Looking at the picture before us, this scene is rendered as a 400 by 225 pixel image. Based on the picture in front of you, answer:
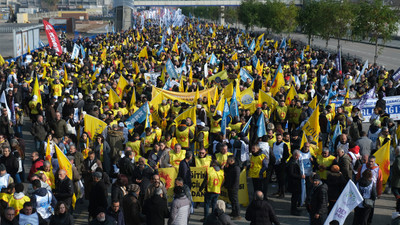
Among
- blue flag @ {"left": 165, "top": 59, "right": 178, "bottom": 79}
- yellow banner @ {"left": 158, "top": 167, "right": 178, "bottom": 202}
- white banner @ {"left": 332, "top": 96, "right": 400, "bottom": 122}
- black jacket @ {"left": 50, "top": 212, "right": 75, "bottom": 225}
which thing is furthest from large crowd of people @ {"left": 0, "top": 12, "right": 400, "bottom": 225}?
blue flag @ {"left": 165, "top": 59, "right": 178, "bottom": 79}

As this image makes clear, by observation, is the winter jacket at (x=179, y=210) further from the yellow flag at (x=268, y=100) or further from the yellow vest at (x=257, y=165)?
the yellow flag at (x=268, y=100)

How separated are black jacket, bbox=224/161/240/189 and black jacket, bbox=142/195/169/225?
1923 millimetres

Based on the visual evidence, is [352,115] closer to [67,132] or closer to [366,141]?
[366,141]

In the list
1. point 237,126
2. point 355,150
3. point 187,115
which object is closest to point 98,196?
point 187,115

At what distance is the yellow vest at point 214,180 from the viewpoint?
10.1m

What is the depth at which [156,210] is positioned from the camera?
8695 mm

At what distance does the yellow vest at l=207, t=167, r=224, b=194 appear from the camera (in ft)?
33.3

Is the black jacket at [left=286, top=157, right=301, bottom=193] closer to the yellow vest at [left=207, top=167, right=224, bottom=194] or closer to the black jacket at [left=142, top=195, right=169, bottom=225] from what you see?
the yellow vest at [left=207, top=167, right=224, bottom=194]

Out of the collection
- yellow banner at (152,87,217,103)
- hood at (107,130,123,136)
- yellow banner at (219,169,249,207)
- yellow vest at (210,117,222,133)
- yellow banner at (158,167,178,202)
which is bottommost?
yellow banner at (219,169,249,207)

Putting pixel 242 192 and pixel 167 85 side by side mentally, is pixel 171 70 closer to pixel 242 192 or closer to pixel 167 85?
pixel 167 85

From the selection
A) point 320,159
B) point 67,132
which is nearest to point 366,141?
point 320,159

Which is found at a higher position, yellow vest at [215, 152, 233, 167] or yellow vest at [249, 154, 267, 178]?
yellow vest at [215, 152, 233, 167]

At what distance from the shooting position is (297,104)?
1536cm

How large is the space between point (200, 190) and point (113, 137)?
9.88 feet
